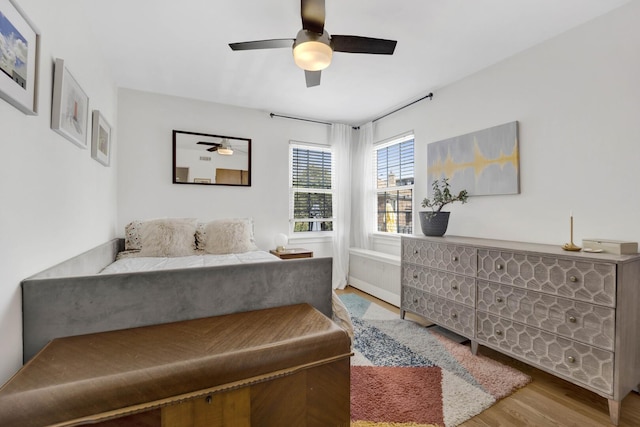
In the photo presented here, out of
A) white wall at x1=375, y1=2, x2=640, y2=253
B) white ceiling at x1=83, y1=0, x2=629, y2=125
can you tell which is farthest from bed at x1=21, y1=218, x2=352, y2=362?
white wall at x1=375, y1=2, x2=640, y2=253

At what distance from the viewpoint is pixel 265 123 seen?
3.87 metres

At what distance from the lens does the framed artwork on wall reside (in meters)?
0.95

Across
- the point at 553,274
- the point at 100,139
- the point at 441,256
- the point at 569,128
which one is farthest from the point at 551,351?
the point at 100,139

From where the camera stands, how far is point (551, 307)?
1771mm

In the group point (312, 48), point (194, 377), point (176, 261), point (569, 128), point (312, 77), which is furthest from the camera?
point (176, 261)

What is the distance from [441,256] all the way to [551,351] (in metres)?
0.96

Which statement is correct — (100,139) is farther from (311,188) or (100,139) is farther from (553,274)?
(553,274)

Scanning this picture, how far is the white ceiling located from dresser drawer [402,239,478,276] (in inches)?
67.0

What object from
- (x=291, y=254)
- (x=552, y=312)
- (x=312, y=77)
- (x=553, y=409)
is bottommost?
(x=553, y=409)

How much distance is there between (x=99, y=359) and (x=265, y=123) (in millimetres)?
3391

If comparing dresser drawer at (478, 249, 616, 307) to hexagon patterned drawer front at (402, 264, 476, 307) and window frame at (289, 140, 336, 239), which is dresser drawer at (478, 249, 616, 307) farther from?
window frame at (289, 140, 336, 239)

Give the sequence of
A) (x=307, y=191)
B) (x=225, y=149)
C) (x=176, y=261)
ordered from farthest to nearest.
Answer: (x=307, y=191), (x=225, y=149), (x=176, y=261)

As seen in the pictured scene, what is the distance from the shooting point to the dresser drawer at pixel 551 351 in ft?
5.11

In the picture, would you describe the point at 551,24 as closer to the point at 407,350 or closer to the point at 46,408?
the point at 407,350
